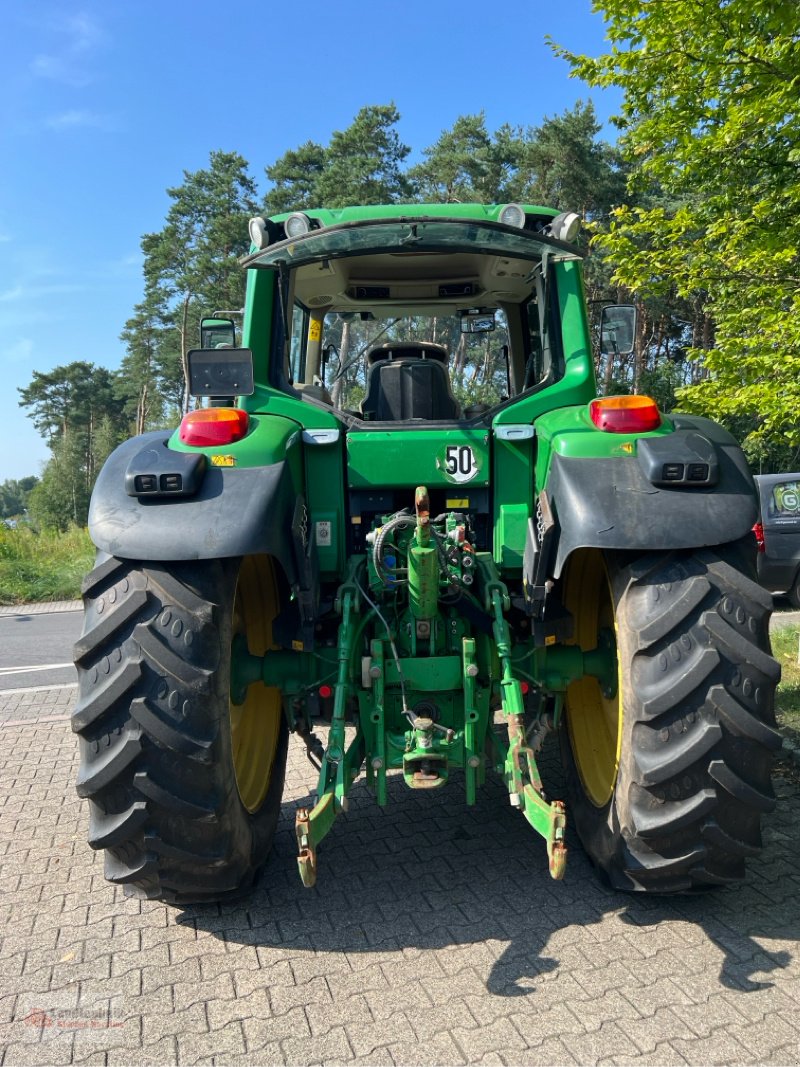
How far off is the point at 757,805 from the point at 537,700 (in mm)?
1122

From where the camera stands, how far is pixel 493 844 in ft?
12.2

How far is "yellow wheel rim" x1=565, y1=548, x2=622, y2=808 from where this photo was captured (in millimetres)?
3572

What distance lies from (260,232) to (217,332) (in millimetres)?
634

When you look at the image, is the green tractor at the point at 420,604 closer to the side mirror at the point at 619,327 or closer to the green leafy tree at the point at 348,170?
the side mirror at the point at 619,327

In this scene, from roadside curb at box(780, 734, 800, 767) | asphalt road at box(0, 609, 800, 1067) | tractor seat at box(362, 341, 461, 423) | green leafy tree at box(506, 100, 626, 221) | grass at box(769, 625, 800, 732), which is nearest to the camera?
asphalt road at box(0, 609, 800, 1067)

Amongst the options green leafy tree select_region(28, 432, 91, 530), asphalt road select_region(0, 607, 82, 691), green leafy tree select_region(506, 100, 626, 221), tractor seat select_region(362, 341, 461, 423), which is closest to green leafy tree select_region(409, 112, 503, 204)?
green leafy tree select_region(506, 100, 626, 221)

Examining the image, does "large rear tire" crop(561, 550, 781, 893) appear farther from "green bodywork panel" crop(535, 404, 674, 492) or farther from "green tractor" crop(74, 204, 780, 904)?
"green bodywork panel" crop(535, 404, 674, 492)

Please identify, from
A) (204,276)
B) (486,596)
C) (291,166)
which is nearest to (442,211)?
(486,596)

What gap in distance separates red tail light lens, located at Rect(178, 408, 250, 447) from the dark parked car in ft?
26.0

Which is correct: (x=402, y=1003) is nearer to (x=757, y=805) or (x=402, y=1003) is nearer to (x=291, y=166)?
(x=757, y=805)

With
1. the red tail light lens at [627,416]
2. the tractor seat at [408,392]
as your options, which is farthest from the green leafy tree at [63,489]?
the red tail light lens at [627,416]

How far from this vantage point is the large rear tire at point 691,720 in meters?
2.73

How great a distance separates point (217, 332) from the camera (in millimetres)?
4328

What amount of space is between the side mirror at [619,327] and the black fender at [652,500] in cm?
152
